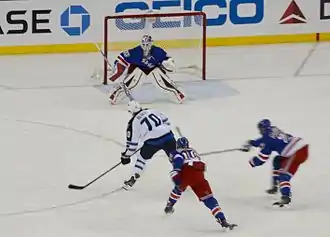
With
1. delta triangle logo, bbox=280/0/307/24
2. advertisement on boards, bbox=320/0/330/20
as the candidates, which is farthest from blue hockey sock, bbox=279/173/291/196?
advertisement on boards, bbox=320/0/330/20

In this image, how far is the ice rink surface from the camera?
7.05 m

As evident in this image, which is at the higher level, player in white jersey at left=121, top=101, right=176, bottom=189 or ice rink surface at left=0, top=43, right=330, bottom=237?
player in white jersey at left=121, top=101, right=176, bottom=189

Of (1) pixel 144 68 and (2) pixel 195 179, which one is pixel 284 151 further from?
(1) pixel 144 68

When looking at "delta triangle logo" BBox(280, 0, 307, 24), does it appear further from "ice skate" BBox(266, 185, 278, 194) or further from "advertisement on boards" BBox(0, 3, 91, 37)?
"ice skate" BBox(266, 185, 278, 194)

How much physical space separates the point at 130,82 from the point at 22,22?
81.3 inches

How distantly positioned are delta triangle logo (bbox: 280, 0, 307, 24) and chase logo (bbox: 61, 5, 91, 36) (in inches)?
78.3

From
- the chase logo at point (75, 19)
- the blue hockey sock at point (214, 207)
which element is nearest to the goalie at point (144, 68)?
the chase logo at point (75, 19)

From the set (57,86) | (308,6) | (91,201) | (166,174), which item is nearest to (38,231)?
(91,201)

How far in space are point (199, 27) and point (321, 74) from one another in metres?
1.23

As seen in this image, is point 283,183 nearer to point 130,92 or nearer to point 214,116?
point 214,116

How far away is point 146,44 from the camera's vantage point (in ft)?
32.2

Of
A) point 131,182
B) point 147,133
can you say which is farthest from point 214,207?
point 131,182

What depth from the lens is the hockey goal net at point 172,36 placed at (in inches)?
444

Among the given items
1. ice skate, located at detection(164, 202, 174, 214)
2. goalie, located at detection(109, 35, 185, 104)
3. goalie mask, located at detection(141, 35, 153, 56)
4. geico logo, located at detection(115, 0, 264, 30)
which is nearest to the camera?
ice skate, located at detection(164, 202, 174, 214)
